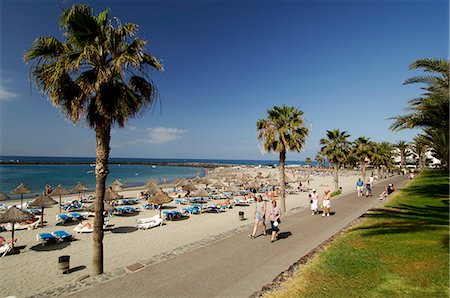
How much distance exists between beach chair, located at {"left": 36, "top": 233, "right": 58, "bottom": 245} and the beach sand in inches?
14.7

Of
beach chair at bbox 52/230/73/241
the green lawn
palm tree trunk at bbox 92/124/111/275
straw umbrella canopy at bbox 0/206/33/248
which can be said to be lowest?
beach chair at bbox 52/230/73/241

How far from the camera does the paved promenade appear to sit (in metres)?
6.47

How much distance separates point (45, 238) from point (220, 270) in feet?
35.0

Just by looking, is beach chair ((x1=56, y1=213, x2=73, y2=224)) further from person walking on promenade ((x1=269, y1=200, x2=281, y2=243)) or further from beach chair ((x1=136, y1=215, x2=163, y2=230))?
person walking on promenade ((x1=269, y1=200, x2=281, y2=243))

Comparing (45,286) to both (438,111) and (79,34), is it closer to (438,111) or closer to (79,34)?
(79,34)

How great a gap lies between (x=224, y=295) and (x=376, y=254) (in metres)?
5.40

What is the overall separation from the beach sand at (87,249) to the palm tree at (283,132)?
4.56m

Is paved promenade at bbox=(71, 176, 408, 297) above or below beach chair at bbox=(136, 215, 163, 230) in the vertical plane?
Result: above

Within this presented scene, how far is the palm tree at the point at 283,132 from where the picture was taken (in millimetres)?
17219

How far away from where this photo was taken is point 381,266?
734 cm

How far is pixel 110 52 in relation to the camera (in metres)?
7.67

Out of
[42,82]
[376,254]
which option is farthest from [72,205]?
[376,254]

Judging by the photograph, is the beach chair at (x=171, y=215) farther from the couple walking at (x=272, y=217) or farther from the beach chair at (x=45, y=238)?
the couple walking at (x=272, y=217)

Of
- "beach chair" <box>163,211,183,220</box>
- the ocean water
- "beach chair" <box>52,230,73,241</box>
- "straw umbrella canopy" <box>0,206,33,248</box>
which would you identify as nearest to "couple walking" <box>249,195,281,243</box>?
"beach chair" <box>163,211,183,220</box>
